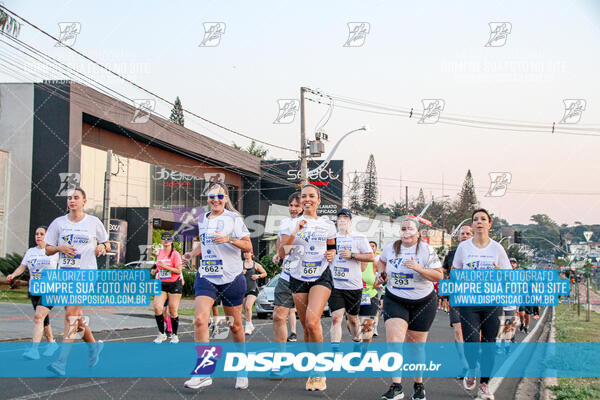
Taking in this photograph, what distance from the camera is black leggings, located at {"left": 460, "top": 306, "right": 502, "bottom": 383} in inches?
277

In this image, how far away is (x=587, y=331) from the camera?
18.2m

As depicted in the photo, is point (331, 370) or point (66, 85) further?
point (66, 85)

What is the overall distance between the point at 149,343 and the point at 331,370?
4.56 metres

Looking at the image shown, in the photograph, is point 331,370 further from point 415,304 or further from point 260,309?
point 260,309

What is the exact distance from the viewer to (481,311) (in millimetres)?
7094

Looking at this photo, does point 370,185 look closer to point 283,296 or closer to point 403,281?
point 283,296

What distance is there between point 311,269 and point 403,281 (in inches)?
41.8

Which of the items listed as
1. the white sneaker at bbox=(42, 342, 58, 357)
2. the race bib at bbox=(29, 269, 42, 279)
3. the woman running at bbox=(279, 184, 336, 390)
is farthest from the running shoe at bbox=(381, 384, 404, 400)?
the race bib at bbox=(29, 269, 42, 279)

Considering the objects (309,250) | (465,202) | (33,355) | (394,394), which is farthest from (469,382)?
(465,202)

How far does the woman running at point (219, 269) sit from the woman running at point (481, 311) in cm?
252

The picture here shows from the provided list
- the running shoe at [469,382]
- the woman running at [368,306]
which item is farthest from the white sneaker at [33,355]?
the running shoe at [469,382]

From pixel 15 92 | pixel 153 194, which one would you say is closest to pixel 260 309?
pixel 15 92

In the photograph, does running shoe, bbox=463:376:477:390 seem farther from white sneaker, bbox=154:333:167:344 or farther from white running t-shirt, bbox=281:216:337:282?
white sneaker, bbox=154:333:167:344

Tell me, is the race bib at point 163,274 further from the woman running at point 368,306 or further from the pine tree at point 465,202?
the pine tree at point 465,202
